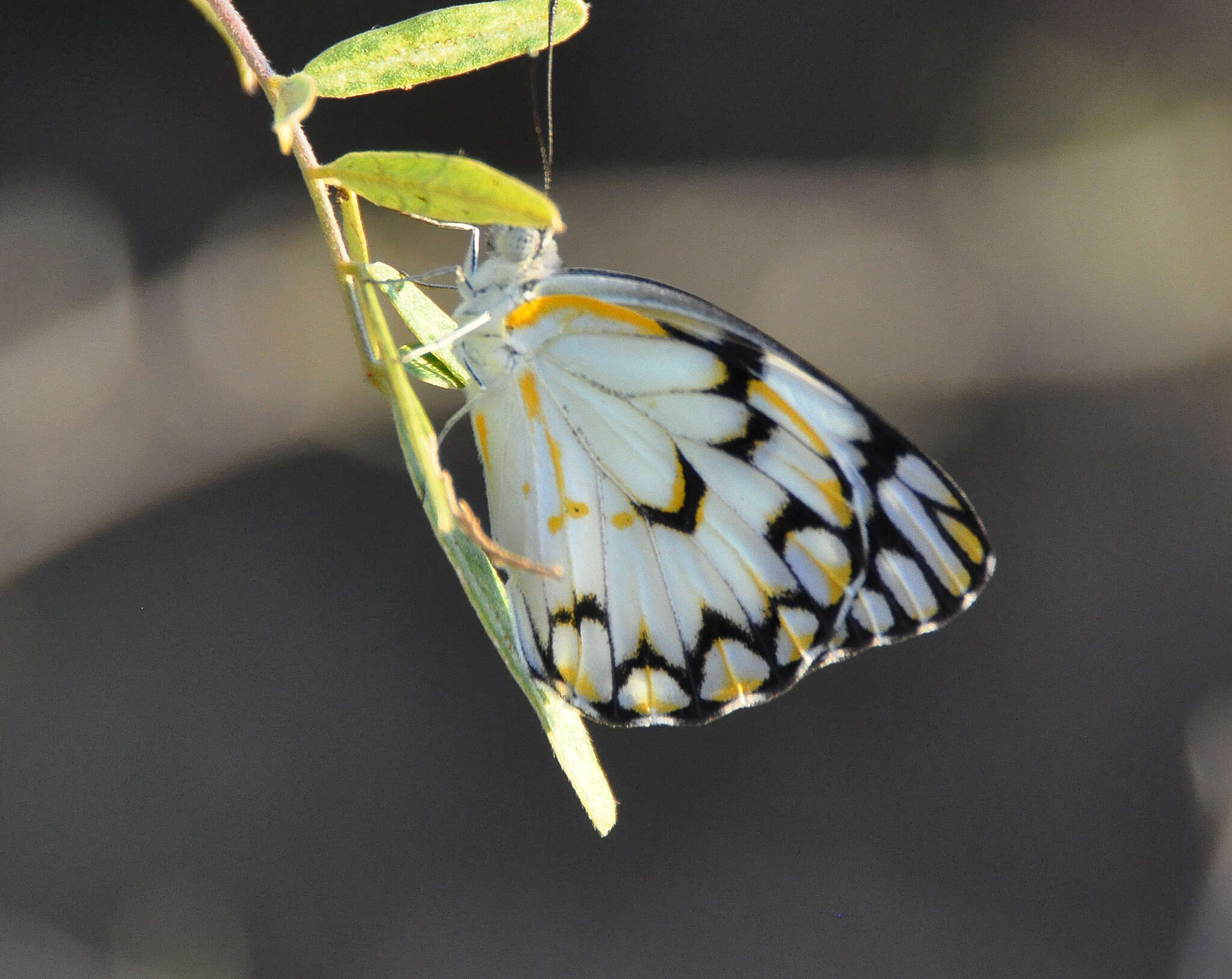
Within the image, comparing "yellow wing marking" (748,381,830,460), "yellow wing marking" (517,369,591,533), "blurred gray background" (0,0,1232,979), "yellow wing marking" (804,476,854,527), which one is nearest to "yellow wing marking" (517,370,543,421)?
"yellow wing marking" (517,369,591,533)

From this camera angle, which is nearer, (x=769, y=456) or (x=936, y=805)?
(x=769, y=456)

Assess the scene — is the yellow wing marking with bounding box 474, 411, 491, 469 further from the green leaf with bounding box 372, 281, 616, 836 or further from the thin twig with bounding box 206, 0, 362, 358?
the thin twig with bounding box 206, 0, 362, 358

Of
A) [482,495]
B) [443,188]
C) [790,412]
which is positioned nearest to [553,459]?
[790,412]

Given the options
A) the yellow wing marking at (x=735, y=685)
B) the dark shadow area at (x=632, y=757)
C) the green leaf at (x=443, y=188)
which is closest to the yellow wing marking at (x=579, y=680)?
the yellow wing marking at (x=735, y=685)

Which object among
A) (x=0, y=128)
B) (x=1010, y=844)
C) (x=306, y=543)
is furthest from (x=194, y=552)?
(x=1010, y=844)

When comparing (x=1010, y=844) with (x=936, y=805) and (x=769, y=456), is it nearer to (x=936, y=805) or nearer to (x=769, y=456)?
(x=936, y=805)

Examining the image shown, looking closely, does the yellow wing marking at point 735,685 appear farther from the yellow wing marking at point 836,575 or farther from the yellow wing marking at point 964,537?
the yellow wing marking at point 964,537

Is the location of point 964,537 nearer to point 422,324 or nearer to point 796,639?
point 796,639
